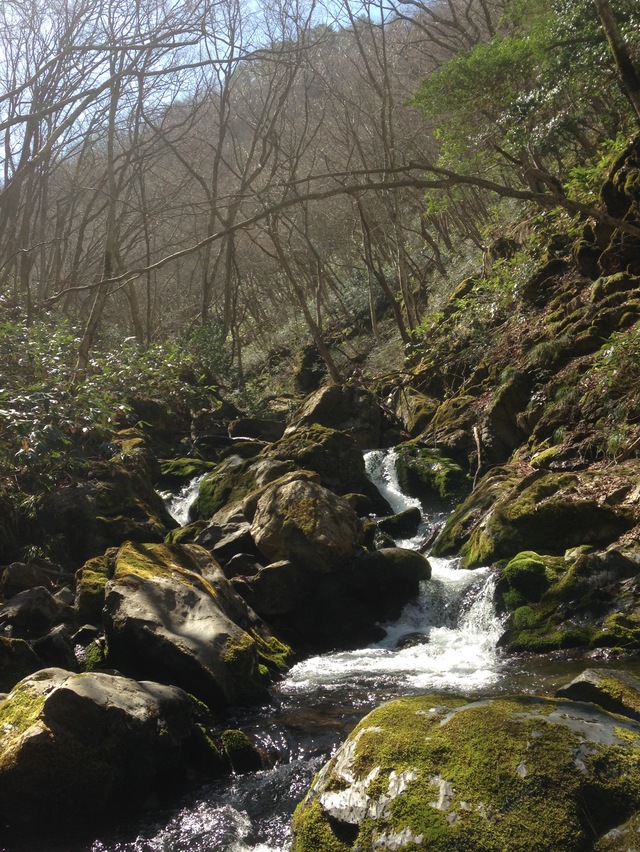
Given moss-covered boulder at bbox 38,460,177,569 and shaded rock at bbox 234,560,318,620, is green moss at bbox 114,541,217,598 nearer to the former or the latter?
shaded rock at bbox 234,560,318,620

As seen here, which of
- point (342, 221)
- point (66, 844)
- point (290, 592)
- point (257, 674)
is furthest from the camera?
point (342, 221)

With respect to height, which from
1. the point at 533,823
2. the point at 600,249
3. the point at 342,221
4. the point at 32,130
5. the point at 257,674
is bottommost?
the point at 257,674

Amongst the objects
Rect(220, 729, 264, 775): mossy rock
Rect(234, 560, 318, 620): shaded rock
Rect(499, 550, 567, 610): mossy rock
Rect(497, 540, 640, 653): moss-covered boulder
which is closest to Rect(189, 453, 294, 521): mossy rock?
Rect(234, 560, 318, 620): shaded rock

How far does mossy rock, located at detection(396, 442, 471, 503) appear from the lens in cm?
1295

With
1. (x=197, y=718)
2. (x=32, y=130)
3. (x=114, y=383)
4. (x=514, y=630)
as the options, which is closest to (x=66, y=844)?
(x=197, y=718)

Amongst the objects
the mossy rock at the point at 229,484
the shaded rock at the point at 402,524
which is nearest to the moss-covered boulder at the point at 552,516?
the shaded rock at the point at 402,524

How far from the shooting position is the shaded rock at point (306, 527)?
9.70 m

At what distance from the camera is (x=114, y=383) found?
44.9 feet

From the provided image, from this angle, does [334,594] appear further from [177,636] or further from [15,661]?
[15,661]

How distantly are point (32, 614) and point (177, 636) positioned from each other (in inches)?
83.0

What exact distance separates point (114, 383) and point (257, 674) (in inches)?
309

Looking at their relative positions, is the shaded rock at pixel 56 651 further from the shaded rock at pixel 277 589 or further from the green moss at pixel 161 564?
the shaded rock at pixel 277 589

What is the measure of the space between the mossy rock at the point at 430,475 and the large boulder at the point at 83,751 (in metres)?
8.30

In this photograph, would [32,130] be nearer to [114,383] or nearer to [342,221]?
[114,383]
